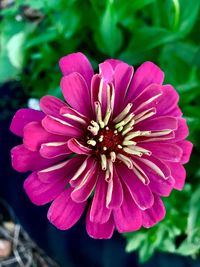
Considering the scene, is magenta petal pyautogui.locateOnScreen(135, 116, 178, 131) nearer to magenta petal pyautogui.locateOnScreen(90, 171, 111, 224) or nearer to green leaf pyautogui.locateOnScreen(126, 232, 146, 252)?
magenta petal pyautogui.locateOnScreen(90, 171, 111, 224)

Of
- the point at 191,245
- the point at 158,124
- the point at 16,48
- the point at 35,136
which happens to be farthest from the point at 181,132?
the point at 16,48

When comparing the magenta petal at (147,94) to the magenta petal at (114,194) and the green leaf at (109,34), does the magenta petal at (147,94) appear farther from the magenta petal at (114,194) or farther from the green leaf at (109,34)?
the green leaf at (109,34)

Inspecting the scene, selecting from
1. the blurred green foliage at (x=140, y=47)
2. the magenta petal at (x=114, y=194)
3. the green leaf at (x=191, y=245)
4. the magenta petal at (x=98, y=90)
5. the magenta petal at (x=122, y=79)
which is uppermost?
the magenta petal at (x=98, y=90)

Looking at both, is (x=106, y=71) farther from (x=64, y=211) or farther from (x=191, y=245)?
(x=191, y=245)

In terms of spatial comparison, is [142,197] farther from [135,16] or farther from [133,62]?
[135,16]

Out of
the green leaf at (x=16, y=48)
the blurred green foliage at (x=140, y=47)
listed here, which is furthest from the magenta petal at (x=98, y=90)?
the green leaf at (x=16, y=48)
